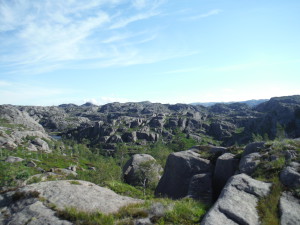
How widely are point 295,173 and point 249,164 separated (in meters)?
5.55

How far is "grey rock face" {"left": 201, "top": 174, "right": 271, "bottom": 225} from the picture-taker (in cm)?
1180

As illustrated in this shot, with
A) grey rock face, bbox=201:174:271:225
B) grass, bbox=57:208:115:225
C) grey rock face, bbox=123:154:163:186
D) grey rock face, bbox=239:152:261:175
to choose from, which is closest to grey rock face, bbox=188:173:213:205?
grey rock face, bbox=239:152:261:175

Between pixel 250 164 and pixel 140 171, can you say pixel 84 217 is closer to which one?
pixel 250 164

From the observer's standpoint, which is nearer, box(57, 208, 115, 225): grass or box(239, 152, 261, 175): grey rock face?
box(57, 208, 115, 225): grass

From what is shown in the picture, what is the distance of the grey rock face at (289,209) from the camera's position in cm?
1183

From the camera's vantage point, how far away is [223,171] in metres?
28.7

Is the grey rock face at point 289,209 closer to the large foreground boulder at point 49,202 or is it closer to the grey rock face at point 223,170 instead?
the large foreground boulder at point 49,202

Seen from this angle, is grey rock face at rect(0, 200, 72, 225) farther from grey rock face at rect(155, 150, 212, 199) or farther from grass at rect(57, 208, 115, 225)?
grey rock face at rect(155, 150, 212, 199)

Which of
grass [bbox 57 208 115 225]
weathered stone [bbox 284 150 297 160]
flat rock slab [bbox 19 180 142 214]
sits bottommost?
flat rock slab [bbox 19 180 142 214]

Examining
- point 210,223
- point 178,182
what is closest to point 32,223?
point 210,223

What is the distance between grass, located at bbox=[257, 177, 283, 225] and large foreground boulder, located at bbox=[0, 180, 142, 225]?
9634 millimetres

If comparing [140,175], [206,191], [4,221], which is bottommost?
[140,175]

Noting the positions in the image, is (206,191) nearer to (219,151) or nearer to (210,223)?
(219,151)

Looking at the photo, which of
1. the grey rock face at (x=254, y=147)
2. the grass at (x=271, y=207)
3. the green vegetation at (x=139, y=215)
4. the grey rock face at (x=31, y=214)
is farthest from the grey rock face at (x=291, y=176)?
the grey rock face at (x=31, y=214)
